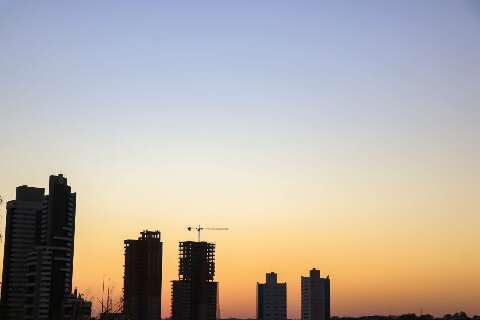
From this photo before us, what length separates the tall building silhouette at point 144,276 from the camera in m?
167

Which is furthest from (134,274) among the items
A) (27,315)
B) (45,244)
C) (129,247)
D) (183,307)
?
(27,315)

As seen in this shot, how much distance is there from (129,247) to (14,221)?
36.0 metres

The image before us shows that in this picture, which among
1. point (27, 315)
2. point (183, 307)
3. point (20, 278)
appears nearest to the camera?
point (27, 315)

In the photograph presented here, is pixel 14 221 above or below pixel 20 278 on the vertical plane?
above

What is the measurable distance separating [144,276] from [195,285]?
23.5 metres

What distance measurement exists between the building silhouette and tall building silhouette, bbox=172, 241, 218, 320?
55.4 m

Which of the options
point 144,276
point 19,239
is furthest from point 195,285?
point 19,239

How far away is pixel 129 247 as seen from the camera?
17750cm

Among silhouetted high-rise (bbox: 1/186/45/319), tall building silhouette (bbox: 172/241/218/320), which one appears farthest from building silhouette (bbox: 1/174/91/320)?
tall building silhouette (bbox: 172/241/218/320)

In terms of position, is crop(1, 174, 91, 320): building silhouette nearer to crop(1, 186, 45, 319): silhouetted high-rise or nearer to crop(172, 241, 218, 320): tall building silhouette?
crop(1, 186, 45, 319): silhouetted high-rise

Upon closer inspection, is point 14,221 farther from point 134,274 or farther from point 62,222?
point 134,274

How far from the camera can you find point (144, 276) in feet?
564

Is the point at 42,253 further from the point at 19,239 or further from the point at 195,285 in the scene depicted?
the point at 195,285

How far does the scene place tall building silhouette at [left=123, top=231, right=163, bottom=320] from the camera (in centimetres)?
16700
